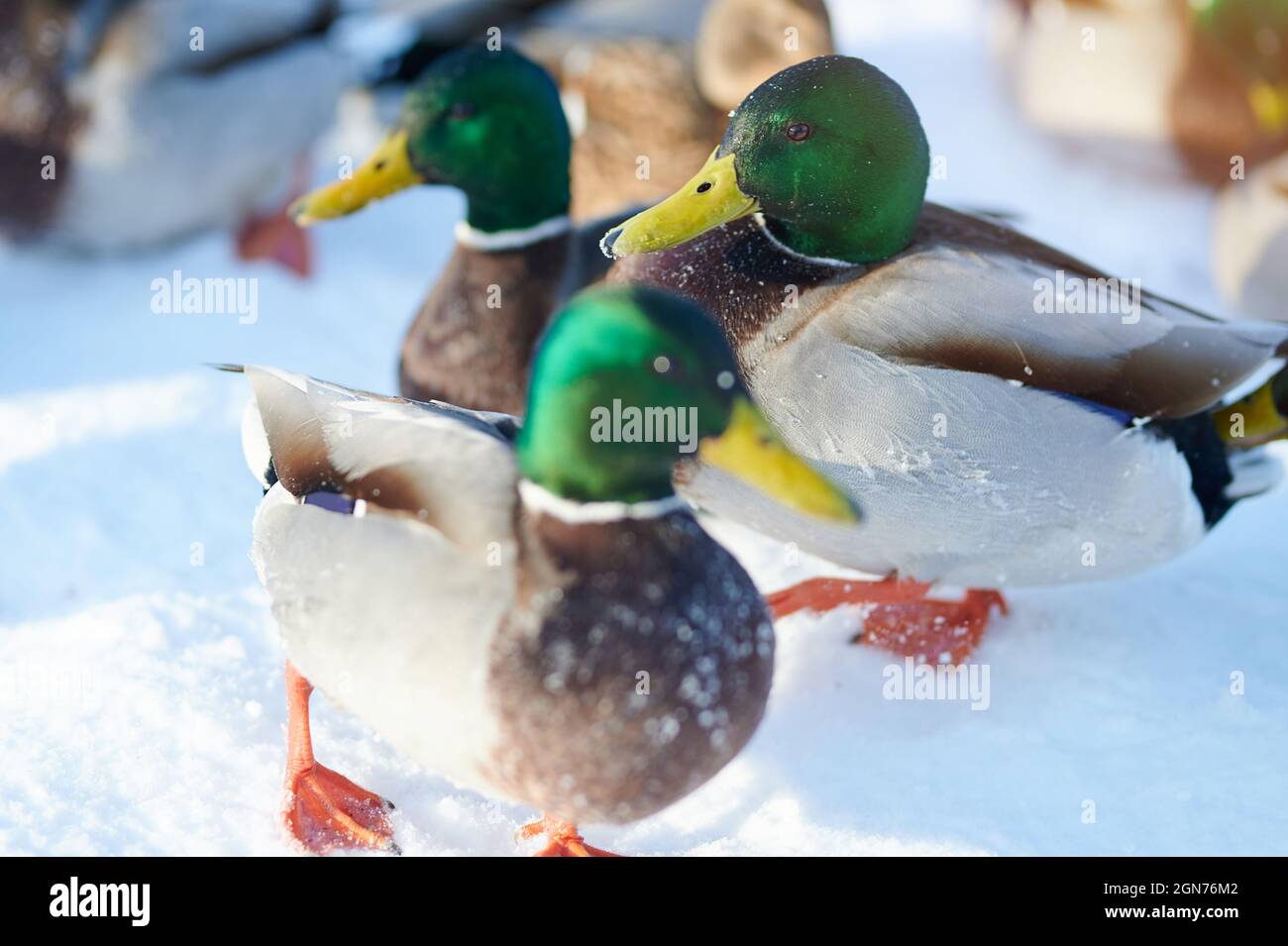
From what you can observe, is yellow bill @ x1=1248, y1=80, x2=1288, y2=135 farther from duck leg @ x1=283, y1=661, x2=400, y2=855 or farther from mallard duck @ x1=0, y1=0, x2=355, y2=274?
duck leg @ x1=283, y1=661, x2=400, y2=855

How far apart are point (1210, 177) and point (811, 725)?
3.61 meters

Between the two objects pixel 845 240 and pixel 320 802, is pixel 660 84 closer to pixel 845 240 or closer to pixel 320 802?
pixel 845 240

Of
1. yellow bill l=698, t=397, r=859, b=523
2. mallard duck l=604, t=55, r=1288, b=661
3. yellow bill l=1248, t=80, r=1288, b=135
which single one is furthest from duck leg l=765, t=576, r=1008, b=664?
yellow bill l=1248, t=80, r=1288, b=135

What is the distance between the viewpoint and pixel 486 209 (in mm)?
3707

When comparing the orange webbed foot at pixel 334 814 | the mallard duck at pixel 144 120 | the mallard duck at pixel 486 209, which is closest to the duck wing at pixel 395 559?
the orange webbed foot at pixel 334 814

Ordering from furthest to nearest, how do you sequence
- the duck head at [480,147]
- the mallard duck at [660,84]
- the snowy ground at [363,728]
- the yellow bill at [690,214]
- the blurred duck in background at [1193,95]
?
the blurred duck in background at [1193,95] → the mallard duck at [660,84] → the duck head at [480,147] → the yellow bill at [690,214] → the snowy ground at [363,728]

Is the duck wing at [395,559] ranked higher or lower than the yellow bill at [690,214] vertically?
lower

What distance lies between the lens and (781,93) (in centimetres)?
295

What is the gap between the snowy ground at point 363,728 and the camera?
9.21 feet

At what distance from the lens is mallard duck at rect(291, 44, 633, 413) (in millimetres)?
3590

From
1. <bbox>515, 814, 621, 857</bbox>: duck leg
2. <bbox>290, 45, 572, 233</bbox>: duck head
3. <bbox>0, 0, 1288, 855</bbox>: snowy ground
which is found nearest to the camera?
<bbox>515, 814, 621, 857</bbox>: duck leg

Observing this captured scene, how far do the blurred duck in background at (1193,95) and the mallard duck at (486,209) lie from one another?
258 centimetres

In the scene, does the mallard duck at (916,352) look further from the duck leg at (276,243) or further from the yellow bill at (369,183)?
the duck leg at (276,243)
